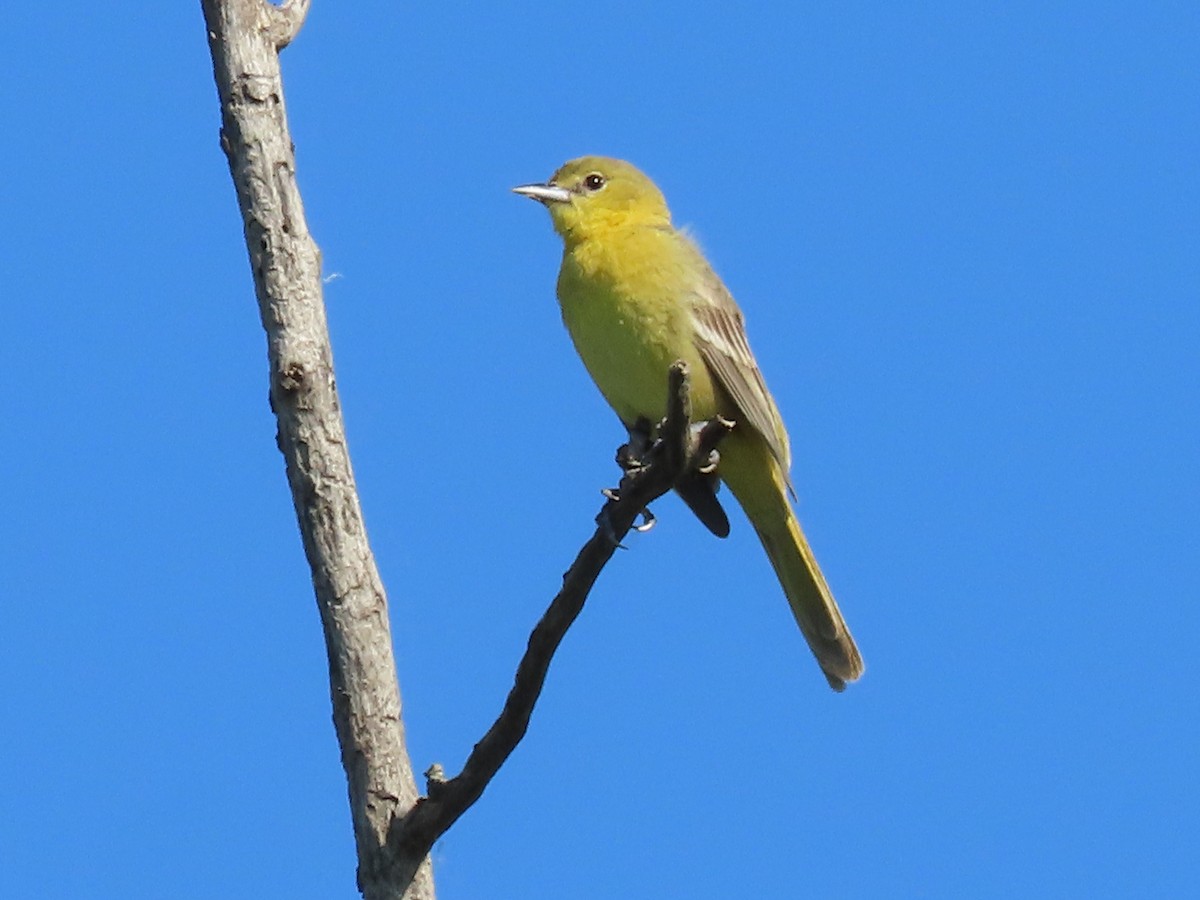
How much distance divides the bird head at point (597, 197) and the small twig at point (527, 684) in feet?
8.07

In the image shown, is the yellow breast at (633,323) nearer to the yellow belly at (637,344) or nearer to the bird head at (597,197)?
the yellow belly at (637,344)

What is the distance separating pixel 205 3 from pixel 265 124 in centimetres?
57

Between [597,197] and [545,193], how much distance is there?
0.83ft

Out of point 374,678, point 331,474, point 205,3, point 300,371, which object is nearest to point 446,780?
point 374,678

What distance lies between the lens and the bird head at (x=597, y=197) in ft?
24.5

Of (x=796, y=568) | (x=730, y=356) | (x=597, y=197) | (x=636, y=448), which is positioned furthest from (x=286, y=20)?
(x=796, y=568)

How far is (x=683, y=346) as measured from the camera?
22.2 ft

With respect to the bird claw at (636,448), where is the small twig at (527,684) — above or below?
below

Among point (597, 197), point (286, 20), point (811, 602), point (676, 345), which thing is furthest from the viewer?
point (597, 197)

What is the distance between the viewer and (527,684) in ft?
15.9

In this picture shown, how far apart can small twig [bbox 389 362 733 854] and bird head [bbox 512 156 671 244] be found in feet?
8.07

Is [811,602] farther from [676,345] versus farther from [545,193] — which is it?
[545,193]

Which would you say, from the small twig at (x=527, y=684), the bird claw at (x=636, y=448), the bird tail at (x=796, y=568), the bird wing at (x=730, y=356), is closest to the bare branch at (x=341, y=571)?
the small twig at (x=527, y=684)

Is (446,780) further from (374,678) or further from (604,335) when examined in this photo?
(604,335)
